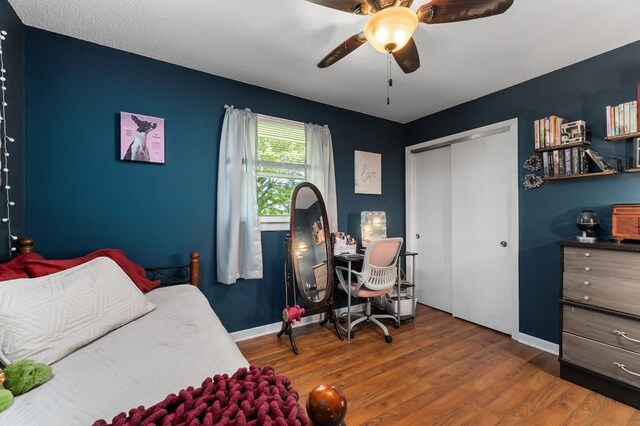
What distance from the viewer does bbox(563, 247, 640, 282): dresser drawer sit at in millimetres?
1800

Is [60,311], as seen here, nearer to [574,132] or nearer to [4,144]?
[4,144]

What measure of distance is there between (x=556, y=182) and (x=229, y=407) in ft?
10.1

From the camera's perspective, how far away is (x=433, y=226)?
A: 3.67 metres

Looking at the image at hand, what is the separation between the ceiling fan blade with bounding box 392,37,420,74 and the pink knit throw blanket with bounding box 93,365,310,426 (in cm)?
179

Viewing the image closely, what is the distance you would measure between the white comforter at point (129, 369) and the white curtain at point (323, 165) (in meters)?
1.96

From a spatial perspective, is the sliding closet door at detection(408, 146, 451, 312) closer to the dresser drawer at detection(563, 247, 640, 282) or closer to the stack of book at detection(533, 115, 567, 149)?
the stack of book at detection(533, 115, 567, 149)

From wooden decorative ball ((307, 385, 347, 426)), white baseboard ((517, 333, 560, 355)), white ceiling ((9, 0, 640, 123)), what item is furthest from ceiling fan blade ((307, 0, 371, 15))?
white baseboard ((517, 333, 560, 355))

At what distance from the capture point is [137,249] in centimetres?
229

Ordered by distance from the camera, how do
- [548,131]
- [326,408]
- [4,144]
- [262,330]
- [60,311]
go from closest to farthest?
[326,408] < [60,311] < [4,144] < [548,131] < [262,330]

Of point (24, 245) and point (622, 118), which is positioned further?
point (622, 118)

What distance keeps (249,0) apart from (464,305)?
139 inches

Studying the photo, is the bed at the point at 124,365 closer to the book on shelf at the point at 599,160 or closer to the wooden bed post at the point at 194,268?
the wooden bed post at the point at 194,268

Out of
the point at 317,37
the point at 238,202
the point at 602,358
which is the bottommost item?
the point at 602,358

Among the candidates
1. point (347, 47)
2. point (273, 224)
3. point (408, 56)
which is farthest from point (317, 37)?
point (273, 224)
